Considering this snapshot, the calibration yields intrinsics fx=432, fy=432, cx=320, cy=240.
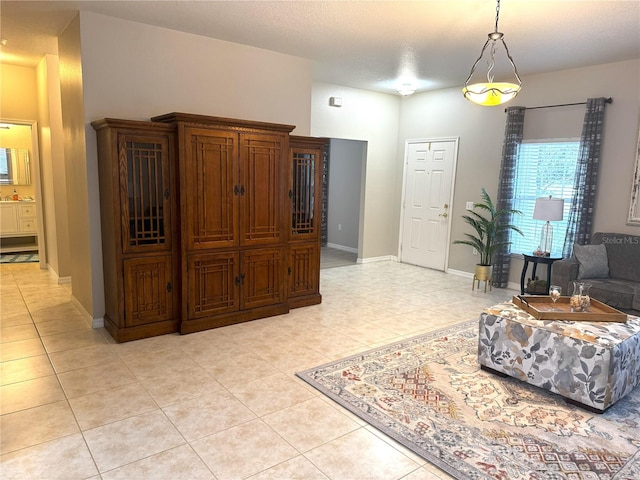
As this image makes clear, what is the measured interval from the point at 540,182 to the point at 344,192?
3.91m

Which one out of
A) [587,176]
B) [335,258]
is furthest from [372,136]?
[587,176]

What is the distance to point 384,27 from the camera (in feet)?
12.9

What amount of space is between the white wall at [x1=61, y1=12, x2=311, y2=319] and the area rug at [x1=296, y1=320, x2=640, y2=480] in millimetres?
2569

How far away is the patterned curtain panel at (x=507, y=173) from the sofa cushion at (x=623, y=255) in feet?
4.27

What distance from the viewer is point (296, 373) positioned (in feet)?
10.7

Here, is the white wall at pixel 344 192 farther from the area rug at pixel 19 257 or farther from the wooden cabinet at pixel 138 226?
the area rug at pixel 19 257

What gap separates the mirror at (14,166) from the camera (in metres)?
7.82

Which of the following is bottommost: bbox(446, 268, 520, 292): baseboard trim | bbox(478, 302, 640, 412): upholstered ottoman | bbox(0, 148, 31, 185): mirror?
bbox(446, 268, 520, 292): baseboard trim

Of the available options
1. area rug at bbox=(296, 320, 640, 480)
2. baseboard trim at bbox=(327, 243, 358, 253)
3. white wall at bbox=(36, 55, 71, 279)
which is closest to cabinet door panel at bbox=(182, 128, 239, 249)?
area rug at bbox=(296, 320, 640, 480)

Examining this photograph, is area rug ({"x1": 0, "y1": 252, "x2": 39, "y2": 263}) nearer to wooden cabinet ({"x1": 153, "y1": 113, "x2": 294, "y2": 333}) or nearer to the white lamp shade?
wooden cabinet ({"x1": 153, "y1": 113, "x2": 294, "y2": 333})

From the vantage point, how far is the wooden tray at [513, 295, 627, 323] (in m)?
3.06


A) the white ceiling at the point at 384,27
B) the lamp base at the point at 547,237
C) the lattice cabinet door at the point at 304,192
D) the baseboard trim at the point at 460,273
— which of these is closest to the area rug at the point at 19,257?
the white ceiling at the point at 384,27

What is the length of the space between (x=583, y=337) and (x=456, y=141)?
4.39 meters

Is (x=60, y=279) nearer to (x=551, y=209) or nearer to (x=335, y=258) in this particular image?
(x=335, y=258)
